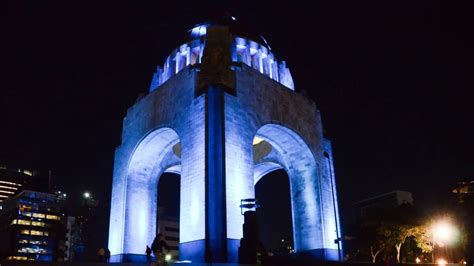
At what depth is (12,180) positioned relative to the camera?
123 metres

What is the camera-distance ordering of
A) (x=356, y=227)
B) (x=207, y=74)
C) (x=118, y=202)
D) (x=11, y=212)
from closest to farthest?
(x=207, y=74), (x=118, y=202), (x=356, y=227), (x=11, y=212)

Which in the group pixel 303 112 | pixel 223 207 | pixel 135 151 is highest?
pixel 303 112

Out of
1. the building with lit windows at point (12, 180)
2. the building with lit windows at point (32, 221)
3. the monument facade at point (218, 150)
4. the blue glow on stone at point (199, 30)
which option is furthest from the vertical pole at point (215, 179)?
the building with lit windows at point (12, 180)

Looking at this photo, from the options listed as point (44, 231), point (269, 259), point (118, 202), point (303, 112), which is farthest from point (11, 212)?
point (269, 259)

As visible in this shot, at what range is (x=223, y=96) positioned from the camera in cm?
2209

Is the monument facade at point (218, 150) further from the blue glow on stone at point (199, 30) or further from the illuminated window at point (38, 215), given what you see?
the illuminated window at point (38, 215)

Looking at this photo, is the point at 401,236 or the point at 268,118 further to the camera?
the point at 401,236

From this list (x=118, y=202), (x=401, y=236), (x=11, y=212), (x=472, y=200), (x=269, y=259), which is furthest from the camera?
(x=11, y=212)

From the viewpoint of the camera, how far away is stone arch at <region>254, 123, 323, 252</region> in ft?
85.4

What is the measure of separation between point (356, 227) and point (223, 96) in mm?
20555

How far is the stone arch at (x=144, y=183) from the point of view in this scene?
2619cm

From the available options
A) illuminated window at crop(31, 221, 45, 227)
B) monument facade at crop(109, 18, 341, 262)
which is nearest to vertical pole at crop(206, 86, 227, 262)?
monument facade at crop(109, 18, 341, 262)

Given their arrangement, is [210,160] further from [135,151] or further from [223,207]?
[135,151]

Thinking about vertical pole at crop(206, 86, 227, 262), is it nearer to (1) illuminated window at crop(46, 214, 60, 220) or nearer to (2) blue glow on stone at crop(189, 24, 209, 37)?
(2) blue glow on stone at crop(189, 24, 209, 37)
